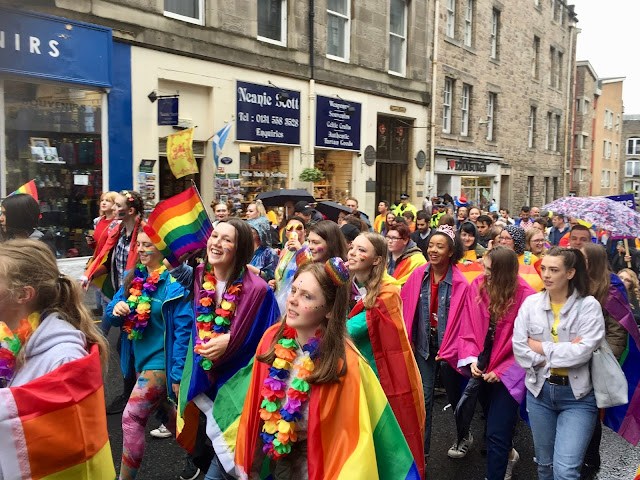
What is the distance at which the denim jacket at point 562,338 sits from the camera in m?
3.84

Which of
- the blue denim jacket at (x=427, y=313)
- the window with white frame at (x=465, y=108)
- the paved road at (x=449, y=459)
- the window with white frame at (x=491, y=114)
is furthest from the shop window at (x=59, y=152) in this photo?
the window with white frame at (x=491, y=114)

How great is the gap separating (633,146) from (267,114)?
67.4 meters

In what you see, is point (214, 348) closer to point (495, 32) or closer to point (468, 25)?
point (468, 25)

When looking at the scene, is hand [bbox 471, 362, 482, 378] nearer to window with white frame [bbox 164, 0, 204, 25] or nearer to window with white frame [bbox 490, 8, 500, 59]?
window with white frame [bbox 164, 0, 204, 25]

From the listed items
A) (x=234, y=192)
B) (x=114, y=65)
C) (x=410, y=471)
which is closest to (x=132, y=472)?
(x=410, y=471)

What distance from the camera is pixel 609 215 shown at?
24.0 ft

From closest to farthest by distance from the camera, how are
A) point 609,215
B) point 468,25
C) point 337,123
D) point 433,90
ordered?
point 609,215
point 337,123
point 433,90
point 468,25

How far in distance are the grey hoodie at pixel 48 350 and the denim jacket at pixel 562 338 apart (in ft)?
9.28

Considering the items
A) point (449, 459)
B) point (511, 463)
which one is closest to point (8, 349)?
point (449, 459)

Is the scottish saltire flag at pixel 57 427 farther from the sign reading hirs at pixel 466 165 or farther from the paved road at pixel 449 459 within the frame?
the sign reading hirs at pixel 466 165

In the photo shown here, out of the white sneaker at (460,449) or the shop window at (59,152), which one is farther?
the shop window at (59,152)

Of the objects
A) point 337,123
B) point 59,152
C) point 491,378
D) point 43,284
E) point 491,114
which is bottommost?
point 491,378

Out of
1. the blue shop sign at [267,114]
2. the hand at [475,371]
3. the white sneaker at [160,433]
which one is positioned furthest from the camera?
the blue shop sign at [267,114]

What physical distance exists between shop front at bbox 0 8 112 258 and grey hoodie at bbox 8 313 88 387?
897cm
